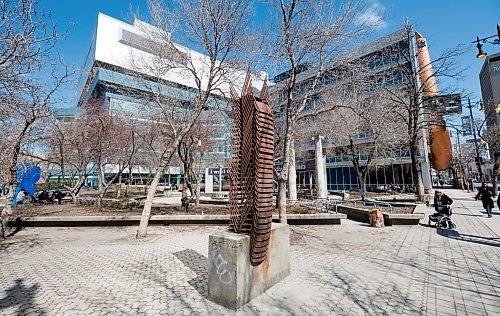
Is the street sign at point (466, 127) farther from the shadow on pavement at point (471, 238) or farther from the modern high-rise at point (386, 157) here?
the shadow on pavement at point (471, 238)

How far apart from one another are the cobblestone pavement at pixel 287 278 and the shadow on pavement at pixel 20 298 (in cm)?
2

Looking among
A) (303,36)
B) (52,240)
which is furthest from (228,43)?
(52,240)

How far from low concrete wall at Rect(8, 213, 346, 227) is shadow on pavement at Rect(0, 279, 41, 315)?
6.19m

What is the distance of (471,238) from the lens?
323 inches

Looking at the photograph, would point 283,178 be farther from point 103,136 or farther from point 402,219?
point 103,136

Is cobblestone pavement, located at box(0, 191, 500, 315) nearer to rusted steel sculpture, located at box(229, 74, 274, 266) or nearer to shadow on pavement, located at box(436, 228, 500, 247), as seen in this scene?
shadow on pavement, located at box(436, 228, 500, 247)

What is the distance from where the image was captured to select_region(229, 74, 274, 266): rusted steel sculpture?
4098 millimetres

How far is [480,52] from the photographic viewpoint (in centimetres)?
1091

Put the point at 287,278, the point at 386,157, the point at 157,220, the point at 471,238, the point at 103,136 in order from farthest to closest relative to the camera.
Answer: the point at 386,157, the point at 103,136, the point at 157,220, the point at 471,238, the point at 287,278

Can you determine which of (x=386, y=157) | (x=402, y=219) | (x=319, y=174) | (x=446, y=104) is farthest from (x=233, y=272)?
(x=386, y=157)

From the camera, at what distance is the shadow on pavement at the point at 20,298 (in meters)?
3.81

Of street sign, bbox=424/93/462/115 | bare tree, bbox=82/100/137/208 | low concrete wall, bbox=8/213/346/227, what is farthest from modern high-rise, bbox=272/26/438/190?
bare tree, bbox=82/100/137/208

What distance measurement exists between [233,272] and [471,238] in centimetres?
872

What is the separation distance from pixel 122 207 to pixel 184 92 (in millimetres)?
7750
